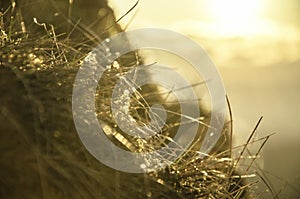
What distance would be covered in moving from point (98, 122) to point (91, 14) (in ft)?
5.34

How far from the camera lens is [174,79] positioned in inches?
93.4

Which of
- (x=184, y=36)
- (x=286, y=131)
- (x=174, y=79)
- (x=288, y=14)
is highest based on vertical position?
(x=288, y=14)

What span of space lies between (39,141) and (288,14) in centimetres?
408

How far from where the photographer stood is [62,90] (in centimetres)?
162

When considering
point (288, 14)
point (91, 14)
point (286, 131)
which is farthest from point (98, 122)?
point (288, 14)

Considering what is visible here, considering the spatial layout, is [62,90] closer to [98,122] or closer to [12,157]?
[98,122]

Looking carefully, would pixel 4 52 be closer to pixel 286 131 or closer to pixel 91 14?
pixel 91 14

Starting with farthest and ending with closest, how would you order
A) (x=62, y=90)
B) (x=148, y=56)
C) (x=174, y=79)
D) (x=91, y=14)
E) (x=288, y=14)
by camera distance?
1. (x=288, y=14)
2. (x=91, y=14)
3. (x=148, y=56)
4. (x=174, y=79)
5. (x=62, y=90)

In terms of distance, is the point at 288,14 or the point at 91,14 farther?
the point at 288,14

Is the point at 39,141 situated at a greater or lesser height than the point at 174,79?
lesser

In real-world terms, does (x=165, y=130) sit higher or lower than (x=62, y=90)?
lower

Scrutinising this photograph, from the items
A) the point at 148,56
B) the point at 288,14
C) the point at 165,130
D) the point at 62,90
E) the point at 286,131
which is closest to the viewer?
the point at 62,90

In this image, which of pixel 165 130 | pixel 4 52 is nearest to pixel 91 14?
pixel 165 130

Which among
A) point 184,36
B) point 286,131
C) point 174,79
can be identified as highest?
point 184,36
